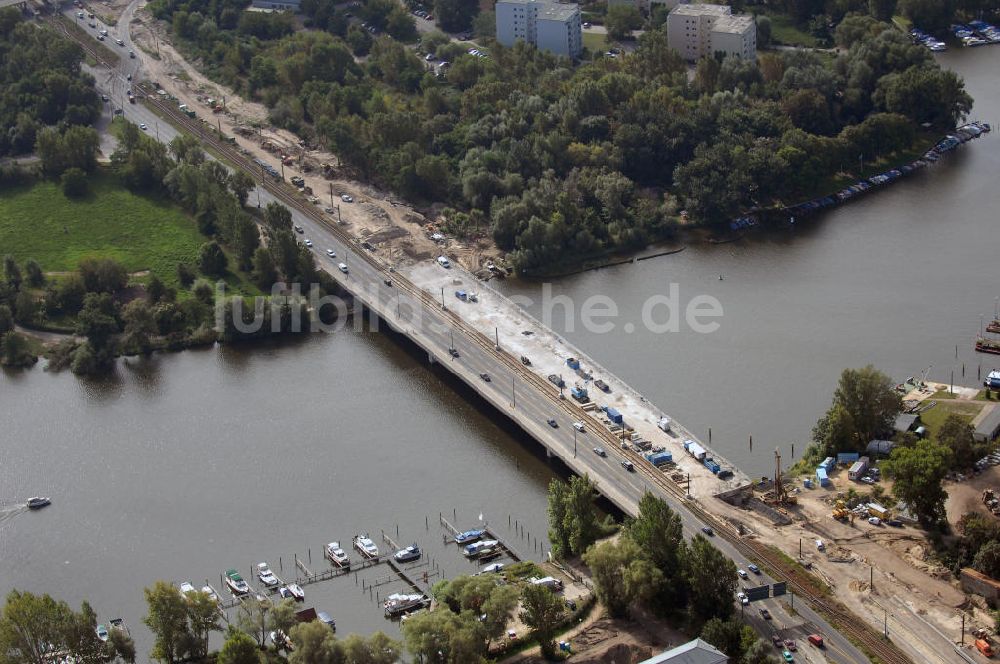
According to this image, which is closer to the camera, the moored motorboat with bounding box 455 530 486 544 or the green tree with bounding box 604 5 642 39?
the moored motorboat with bounding box 455 530 486 544

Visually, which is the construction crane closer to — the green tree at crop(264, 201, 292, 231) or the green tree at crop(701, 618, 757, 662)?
the green tree at crop(701, 618, 757, 662)

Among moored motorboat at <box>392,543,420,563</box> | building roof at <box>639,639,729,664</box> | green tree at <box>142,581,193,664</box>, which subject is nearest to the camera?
building roof at <box>639,639,729,664</box>

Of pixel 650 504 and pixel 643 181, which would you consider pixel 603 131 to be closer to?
pixel 643 181

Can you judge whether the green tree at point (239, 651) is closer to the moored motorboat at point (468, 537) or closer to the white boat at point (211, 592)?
the white boat at point (211, 592)

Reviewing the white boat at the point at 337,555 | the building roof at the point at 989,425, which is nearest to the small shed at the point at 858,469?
the building roof at the point at 989,425

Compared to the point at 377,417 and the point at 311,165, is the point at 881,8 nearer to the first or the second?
the point at 311,165

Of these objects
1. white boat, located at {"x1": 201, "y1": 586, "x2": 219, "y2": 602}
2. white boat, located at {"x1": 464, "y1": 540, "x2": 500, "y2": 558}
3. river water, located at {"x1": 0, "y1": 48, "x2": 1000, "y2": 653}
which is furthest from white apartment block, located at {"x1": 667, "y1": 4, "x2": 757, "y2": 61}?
white boat, located at {"x1": 201, "y1": 586, "x2": 219, "y2": 602}

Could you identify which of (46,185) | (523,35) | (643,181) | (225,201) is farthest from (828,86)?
(46,185)
